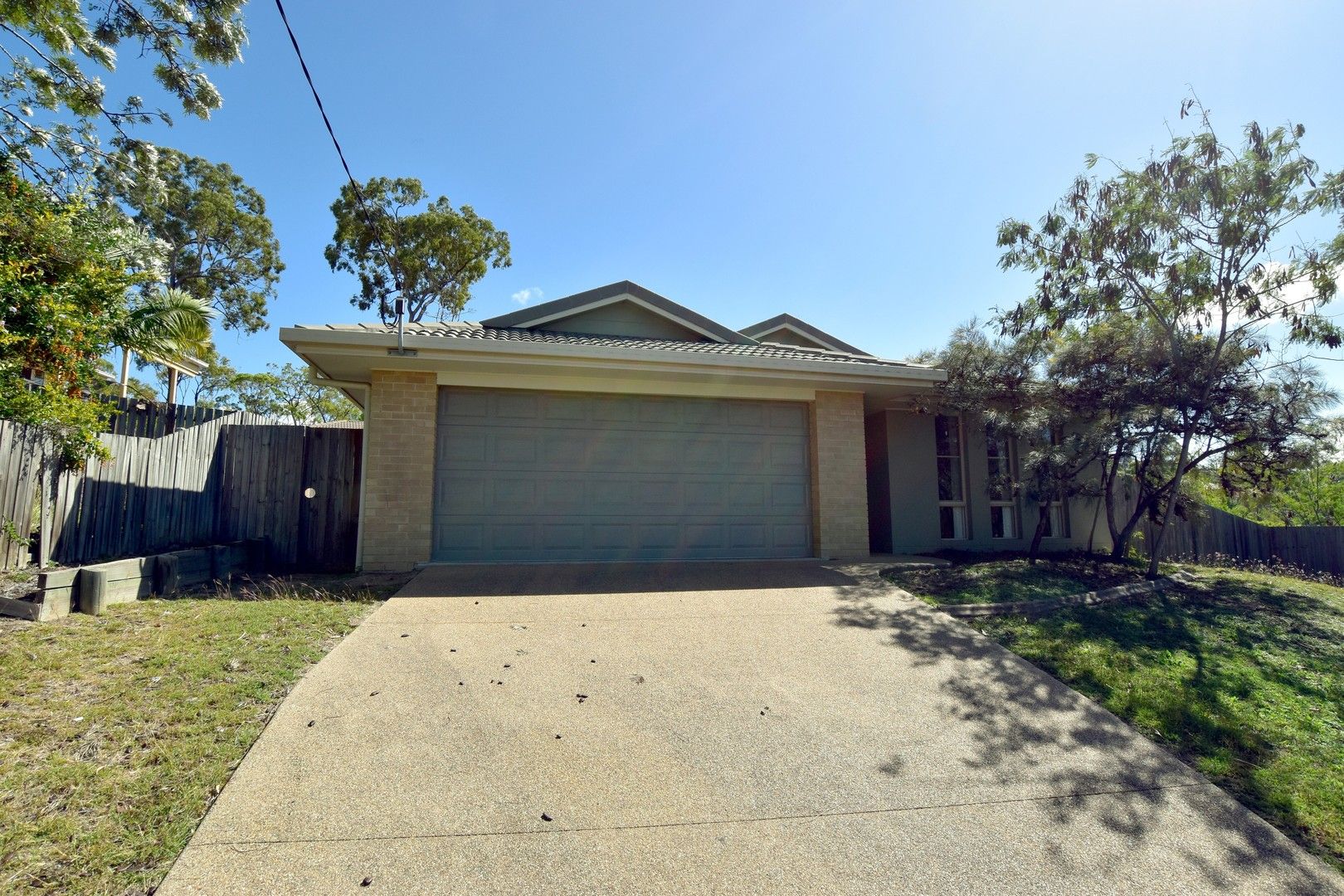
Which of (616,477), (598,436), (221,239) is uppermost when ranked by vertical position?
(221,239)

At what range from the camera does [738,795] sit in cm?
336

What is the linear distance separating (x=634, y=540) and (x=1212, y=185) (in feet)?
27.8

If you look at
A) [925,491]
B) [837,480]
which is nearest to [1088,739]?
[837,480]

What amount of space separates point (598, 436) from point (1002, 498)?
296 inches

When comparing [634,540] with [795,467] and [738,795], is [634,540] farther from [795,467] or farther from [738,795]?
[738,795]

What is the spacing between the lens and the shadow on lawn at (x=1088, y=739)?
3.22m

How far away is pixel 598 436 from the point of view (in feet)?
29.6

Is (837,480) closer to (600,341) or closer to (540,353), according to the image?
(600,341)

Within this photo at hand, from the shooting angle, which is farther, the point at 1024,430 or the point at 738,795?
the point at 1024,430


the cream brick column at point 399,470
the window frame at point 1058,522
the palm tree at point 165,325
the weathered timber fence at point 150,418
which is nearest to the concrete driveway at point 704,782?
the cream brick column at point 399,470

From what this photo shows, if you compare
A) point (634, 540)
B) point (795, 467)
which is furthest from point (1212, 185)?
point (634, 540)

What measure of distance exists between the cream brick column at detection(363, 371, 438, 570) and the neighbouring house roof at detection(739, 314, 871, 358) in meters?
6.95

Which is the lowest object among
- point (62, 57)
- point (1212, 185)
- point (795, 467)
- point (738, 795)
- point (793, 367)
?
point (738, 795)

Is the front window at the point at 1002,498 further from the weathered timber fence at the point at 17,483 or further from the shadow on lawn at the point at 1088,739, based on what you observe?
the weathered timber fence at the point at 17,483
